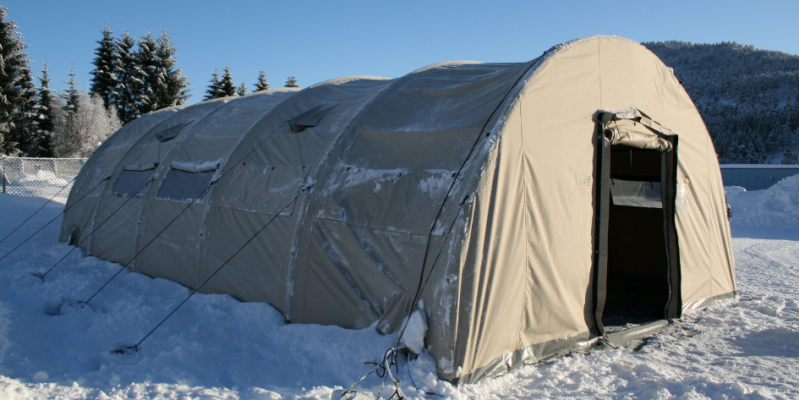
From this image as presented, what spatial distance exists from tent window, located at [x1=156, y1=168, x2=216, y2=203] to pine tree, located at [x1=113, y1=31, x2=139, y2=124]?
30.6 metres

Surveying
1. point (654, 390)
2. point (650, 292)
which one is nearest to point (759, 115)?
point (650, 292)

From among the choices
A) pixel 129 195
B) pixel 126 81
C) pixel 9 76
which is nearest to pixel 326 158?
pixel 129 195

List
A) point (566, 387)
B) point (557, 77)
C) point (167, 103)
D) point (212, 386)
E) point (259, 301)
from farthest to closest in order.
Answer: point (167, 103) → point (259, 301) → point (557, 77) → point (566, 387) → point (212, 386)

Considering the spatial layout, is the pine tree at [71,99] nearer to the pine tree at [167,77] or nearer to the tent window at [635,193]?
the pine tree at [167,77]

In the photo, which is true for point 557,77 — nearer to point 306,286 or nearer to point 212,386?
point 306,286

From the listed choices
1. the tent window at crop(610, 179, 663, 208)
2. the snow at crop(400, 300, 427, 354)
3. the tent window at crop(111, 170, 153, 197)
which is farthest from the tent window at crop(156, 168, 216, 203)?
the tent window at crop(610, 179, 663, 208)

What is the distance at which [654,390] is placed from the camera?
12.3 feet

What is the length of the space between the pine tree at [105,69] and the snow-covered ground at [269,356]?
1296 inches

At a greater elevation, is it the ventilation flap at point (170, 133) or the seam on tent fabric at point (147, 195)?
the ventilation flap at point (170, 133)

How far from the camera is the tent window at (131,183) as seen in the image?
26.2ft

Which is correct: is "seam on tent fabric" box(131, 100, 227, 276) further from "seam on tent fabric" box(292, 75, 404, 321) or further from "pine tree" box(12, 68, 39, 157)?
"pine tree" box(12, 68, 39, 157)

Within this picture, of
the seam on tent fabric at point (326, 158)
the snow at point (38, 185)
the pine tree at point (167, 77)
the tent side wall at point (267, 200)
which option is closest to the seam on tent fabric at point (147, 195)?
the tent side wall at point (267, 200)

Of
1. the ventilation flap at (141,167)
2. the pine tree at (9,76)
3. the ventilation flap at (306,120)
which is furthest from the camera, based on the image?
the pine tree at (9,76)

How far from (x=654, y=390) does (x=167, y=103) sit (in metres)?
36.2
